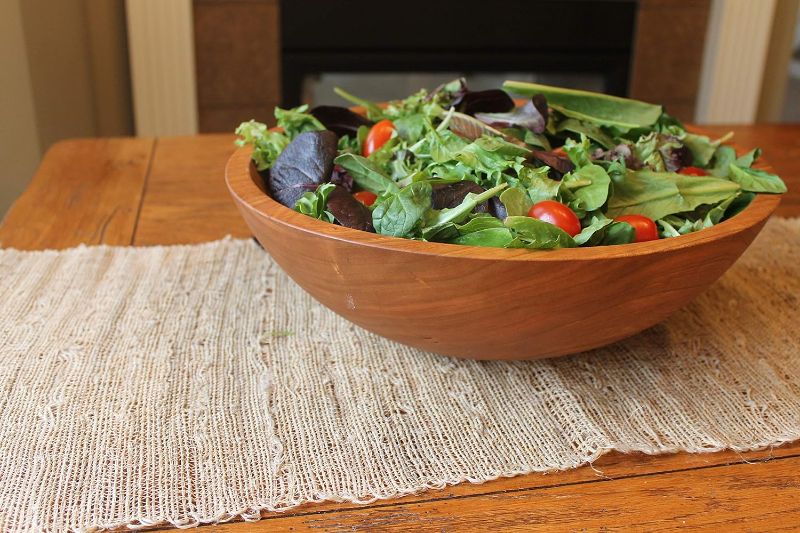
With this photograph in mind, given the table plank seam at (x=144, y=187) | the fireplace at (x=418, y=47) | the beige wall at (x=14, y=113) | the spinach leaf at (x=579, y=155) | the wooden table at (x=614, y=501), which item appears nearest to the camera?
the wooden table at (x=614, y=501)

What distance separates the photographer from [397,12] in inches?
105

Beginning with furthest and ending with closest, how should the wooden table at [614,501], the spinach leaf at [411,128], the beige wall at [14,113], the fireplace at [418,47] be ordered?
1. the fireplace at [418,47]
2. the beige wall at [14,113]
3. the spinach leaf at [411,128]
4. the wooden table at [614,501]

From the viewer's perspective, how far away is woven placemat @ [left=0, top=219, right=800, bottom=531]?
2.01 feet

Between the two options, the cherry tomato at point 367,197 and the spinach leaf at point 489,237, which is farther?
the cherry tomato at point 367,197

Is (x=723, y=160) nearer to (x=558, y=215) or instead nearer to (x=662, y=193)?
(x=662, y=193)

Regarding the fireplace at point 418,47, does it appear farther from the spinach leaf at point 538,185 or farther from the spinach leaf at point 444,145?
the spinach leaf at point 538,185

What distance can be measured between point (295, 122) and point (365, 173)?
0.16m

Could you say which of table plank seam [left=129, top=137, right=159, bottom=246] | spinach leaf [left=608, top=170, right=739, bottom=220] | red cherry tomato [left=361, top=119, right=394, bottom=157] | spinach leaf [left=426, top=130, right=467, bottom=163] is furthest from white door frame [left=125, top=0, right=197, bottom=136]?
spinach leaf [left=608, top=170, right=739, bottom=220]

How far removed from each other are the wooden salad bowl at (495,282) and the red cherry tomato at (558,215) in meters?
0.06

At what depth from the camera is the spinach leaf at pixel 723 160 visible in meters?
0.89

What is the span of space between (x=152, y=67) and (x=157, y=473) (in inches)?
86.6

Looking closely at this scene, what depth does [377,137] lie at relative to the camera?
0.90 metres

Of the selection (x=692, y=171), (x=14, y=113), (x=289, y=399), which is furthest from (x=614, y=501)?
(x=14, y=113)

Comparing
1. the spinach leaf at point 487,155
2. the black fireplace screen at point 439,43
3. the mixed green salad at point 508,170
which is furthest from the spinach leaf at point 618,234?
the black fireplace screen at point 439,43
